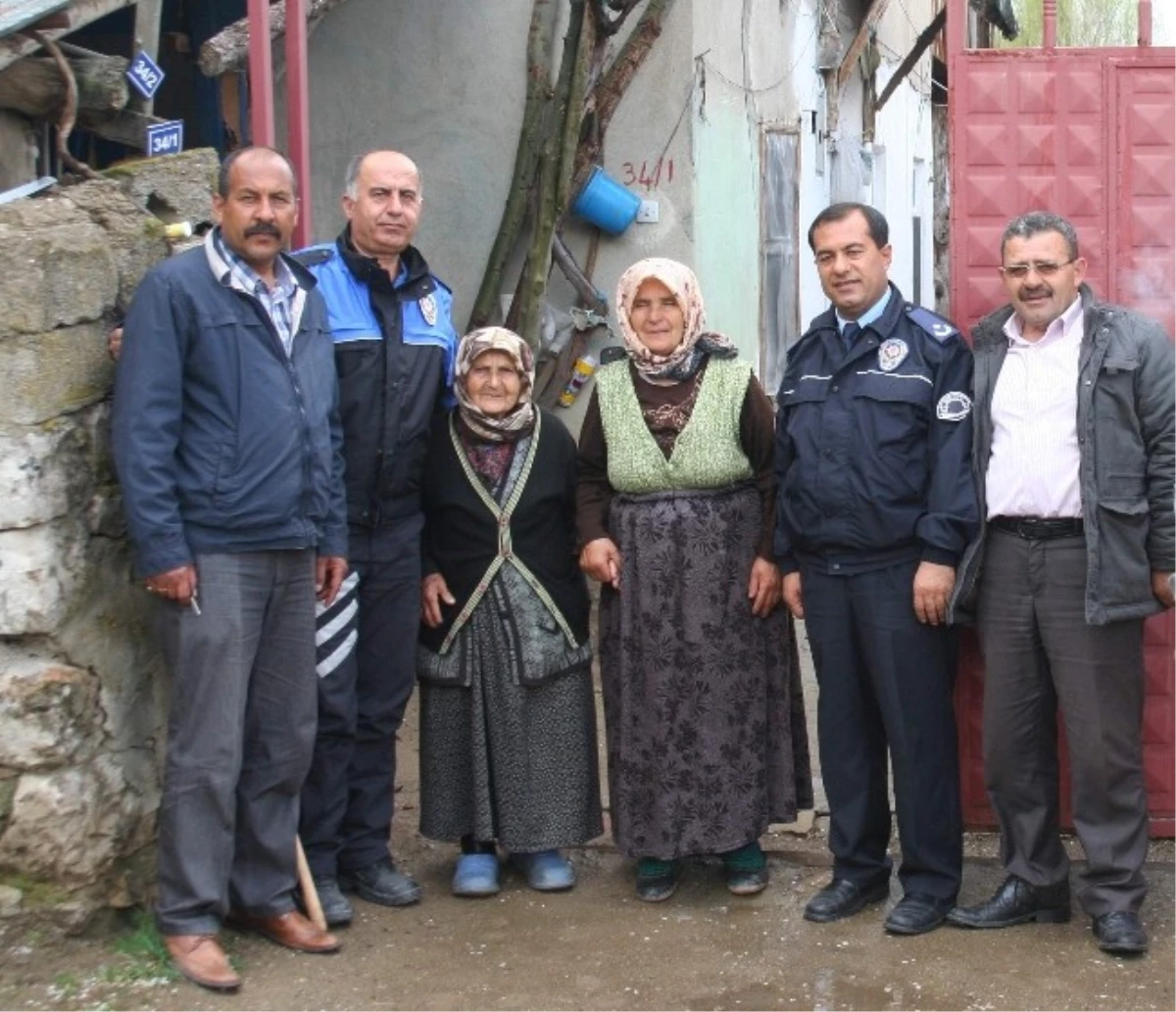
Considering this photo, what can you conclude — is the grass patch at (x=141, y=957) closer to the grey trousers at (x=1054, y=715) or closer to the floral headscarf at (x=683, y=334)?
the floral headscarf at (x=683, y=334)

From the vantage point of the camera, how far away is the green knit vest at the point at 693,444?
4613mm

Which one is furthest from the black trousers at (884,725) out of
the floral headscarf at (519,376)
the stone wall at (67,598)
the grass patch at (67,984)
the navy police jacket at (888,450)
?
the grass patch at (67,984)

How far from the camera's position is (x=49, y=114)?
183 inches

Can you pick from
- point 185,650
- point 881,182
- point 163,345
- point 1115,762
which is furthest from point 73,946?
point 881,182

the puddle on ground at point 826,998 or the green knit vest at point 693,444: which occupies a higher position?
the green knit vest at point 693,444

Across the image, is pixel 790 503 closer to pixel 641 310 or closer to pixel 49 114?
pixel 641 310

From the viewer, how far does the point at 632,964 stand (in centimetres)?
432

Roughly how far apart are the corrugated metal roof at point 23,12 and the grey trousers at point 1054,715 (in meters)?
2.66

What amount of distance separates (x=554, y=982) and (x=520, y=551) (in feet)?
3.83

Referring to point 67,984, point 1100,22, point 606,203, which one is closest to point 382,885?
point 67,984

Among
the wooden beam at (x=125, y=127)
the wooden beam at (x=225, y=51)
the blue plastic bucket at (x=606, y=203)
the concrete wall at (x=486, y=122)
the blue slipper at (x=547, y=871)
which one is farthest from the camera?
the concrete wall at (x=486, y=122)

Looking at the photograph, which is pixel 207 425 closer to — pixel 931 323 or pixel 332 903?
pixel 332 903

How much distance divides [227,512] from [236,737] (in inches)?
21.1

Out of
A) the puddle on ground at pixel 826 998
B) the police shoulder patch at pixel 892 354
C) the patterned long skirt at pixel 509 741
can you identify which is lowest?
the puddle on ground at pixel 826 998
